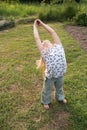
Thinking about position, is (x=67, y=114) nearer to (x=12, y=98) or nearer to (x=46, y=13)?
(x=12, y=98)

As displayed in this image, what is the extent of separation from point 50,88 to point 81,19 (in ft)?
17.6

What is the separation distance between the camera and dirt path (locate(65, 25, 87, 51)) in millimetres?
6988

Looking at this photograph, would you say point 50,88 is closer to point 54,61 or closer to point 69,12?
point 54,61

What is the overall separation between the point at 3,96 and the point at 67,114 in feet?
3.55

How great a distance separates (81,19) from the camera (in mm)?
8883

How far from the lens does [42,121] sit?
3.79 meters

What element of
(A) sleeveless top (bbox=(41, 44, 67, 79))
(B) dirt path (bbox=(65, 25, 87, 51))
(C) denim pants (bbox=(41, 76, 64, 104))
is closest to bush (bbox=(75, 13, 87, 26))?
(B) dirt path (bbox=(65, 25, 87, 51))

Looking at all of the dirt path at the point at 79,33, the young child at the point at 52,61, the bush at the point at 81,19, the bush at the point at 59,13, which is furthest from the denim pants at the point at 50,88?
the bush at the point at 59,13

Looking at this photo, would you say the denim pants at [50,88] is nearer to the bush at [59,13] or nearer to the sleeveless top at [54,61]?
the sleeveless top at [54,61]

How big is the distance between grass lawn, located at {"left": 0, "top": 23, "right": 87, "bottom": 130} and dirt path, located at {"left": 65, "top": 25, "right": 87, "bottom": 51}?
0.20 m

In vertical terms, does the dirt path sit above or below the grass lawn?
above

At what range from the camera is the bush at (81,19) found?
884 centimetres

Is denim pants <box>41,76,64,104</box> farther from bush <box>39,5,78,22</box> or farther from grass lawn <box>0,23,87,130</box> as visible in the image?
bush <box>39,5,78,22</box>

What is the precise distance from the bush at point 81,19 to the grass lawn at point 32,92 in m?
2.13
